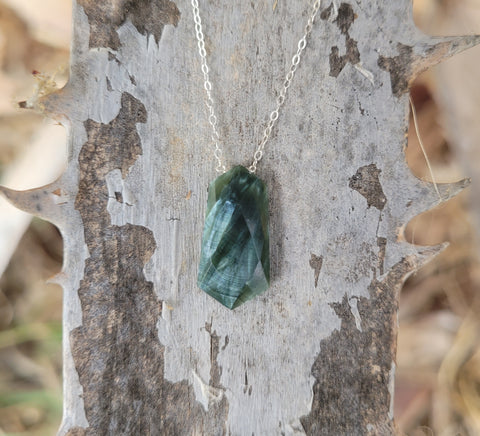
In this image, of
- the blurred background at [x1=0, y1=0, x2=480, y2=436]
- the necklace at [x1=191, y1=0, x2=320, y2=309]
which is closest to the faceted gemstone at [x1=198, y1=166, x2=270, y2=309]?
the necklace at [x1=191, y1=0, x2=320, y2=309]

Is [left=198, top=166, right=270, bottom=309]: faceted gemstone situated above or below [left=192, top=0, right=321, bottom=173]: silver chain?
below

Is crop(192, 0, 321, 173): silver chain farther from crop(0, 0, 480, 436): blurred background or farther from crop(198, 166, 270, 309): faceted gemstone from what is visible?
crop(0, 0, 480, 436): blurred background

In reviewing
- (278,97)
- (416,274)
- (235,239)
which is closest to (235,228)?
(235,239)

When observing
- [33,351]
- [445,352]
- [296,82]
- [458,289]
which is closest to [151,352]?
[296,82]

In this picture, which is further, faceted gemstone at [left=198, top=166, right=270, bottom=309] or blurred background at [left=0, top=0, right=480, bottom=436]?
blurred background at [left=0, top=0, right=480, bottom=436]

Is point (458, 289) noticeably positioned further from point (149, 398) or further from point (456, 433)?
point (149, 398)

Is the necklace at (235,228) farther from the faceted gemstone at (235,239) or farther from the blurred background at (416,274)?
the blurred background at (416,274)
